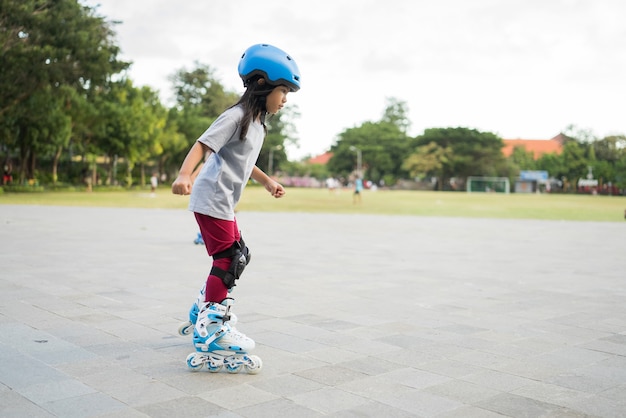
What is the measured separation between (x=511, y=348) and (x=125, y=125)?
145 feet

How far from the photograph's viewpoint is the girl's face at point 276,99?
3.44m

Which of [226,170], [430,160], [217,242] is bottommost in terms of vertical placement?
[217,242]

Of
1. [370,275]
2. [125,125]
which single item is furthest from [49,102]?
[370,275]

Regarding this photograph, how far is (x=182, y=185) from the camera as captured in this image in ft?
10.3

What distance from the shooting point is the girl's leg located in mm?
3389

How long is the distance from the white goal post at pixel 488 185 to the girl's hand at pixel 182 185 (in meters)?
73.4

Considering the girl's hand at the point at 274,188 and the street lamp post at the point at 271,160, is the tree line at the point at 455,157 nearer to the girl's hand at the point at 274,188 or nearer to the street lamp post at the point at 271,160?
the street lamp post at the point at 271,160

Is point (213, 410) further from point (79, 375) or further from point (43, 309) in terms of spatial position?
point (43, 309)

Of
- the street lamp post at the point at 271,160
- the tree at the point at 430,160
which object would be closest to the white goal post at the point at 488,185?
the tree at the point at 430,160

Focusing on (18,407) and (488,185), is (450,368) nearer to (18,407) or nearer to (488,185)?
(18,407)

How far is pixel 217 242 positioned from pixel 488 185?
74691 millimetres

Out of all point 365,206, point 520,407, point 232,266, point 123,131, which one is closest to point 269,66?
point 232,266

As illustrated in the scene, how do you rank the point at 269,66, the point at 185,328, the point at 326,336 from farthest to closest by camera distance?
1. the point at 326,336
2. the point at 185,328
3. the point at 269,66

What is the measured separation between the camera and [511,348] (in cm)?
393
